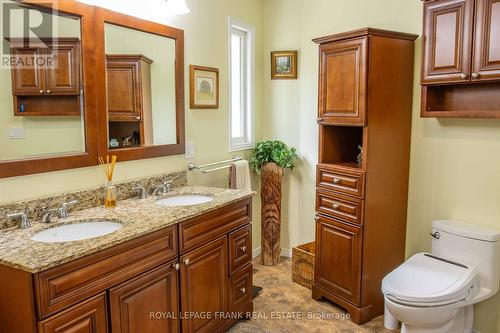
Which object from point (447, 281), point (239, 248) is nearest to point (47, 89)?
A: point (239, 248)

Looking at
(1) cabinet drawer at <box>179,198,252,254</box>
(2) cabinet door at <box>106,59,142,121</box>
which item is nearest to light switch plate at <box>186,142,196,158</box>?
(2) cabinet door at <box>106,59,142,121</box>

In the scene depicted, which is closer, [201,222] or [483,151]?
[201,222]

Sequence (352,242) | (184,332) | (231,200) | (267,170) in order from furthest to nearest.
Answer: (267,170)
(352,242)
(231,200)
(184,332)

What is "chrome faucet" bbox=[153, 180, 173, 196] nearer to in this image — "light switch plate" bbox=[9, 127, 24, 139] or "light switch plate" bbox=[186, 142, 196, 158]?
"light switch plate" bbox=[186, 142, 196, 158]

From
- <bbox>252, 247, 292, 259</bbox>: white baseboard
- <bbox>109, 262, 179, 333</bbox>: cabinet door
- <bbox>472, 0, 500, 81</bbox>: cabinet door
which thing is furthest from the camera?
<bbox>252, 247, 292, 259</bbox>: white baseboard

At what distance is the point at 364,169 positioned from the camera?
98.2 inches

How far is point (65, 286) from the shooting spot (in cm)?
148

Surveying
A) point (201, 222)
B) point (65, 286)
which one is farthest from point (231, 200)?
point (65, 286)

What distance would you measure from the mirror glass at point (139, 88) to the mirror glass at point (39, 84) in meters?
0.22

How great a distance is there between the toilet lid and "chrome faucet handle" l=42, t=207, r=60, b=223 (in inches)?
71.3

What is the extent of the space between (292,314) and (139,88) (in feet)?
6.08

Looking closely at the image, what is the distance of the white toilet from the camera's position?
208cm

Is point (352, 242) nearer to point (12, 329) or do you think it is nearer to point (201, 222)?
point (201, 222)

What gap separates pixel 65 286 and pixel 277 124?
254 cm
